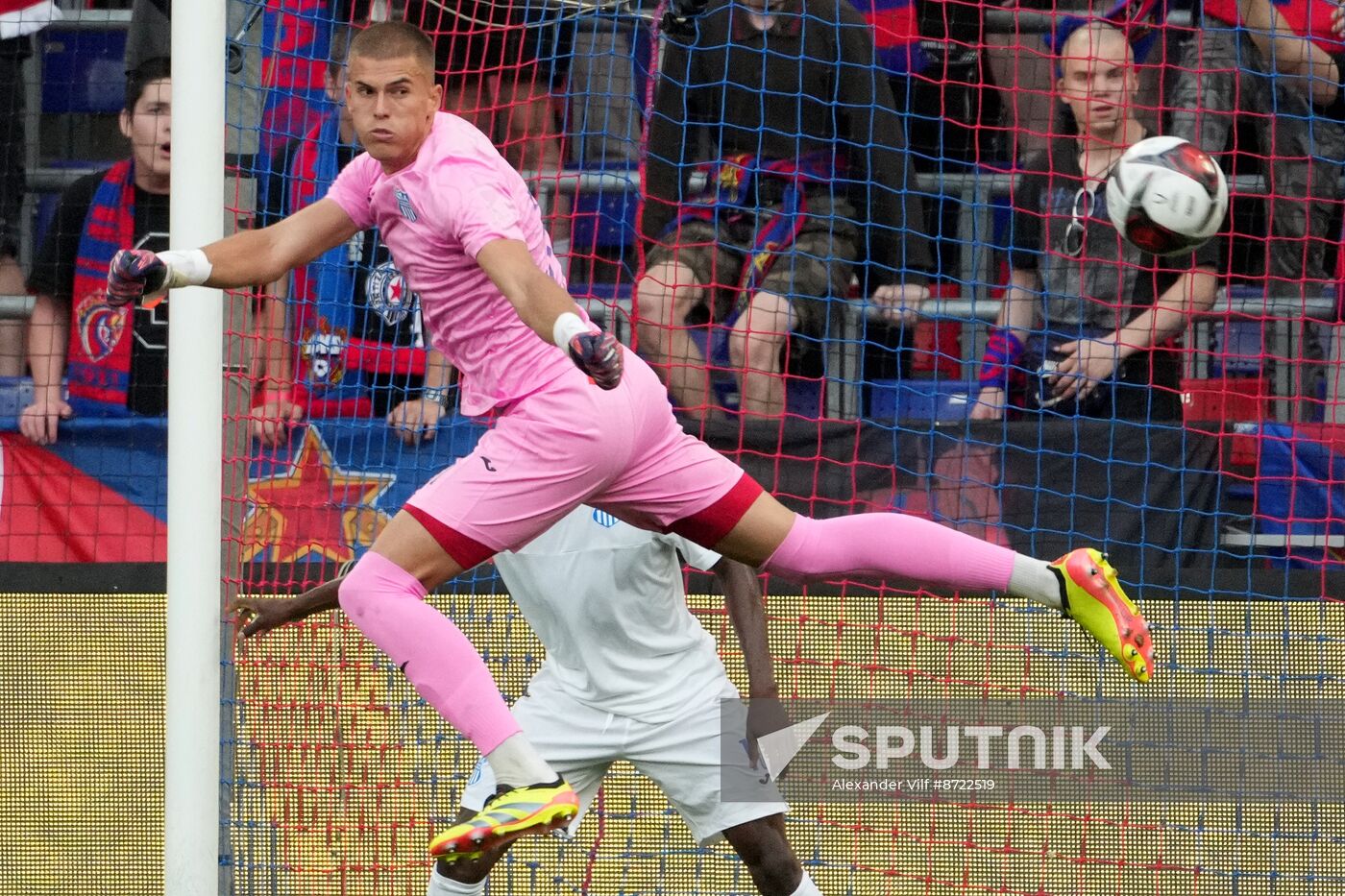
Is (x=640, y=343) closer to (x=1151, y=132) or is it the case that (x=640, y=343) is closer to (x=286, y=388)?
(x=286, y=388)

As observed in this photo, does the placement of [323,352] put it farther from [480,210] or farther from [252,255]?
[480,210]

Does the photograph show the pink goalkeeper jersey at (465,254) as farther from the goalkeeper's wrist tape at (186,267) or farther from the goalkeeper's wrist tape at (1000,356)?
the goalkeeper's wrist tape at (1000,356)

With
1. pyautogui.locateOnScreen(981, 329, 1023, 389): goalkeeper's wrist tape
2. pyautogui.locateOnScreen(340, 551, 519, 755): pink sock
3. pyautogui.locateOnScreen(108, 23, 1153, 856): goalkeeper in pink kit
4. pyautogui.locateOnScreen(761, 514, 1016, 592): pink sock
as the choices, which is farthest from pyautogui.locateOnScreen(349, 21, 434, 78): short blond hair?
pyautogui.locateOnScreen(981, 329, 1023, 389): goalkeeper's wrist tape

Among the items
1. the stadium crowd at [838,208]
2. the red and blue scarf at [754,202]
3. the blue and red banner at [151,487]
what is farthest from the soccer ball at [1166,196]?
the blue and red banner at [151,487]

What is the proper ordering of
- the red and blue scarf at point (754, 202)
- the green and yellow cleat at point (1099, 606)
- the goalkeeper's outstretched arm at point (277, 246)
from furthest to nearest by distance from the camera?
the red and blue scarf at point (754, 202)
the green and yellow cleat at point (1099, 606)
the goalkeeper's outstretched arm at point (277, 246)

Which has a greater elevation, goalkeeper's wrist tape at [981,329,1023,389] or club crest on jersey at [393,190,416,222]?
club crest on jersey at [393,190,416,222]

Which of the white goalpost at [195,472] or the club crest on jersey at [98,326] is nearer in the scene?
the white goalpost at [195,472]

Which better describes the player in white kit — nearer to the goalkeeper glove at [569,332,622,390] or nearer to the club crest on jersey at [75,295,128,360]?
the goalkeeper glove at [569,332,622,390]

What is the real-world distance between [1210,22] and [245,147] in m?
3.36

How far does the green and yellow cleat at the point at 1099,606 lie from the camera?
4.12 meters

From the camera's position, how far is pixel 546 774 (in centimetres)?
368

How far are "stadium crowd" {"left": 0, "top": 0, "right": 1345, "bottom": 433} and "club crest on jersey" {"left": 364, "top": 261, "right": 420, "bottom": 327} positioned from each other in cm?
1

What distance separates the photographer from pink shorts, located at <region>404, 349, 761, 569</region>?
3.69 metres

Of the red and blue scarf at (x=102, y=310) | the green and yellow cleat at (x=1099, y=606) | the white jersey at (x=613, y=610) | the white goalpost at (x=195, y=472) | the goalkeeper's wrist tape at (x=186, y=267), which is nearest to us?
the goalkeeper's wrist tape at (x=186, y=267)
